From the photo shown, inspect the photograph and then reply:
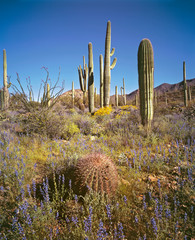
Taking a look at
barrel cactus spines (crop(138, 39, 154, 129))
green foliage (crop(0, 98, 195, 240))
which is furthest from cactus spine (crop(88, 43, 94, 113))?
green foliage (crop(0, 98, 195, 240))

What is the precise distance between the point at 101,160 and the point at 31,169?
4.92 ft

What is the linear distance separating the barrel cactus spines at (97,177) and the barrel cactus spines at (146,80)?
372 centimetres

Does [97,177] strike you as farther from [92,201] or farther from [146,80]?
[146,80]

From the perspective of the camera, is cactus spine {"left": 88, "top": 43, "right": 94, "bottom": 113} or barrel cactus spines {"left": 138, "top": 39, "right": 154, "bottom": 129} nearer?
barrel cactus spines {"left": 138, "top": 39, "right": 154, "bottom": 129}

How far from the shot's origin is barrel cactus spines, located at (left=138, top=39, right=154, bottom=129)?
5.70 meters

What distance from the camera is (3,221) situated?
69.1 inches

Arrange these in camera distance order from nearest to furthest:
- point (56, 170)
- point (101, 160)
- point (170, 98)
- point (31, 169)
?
point (101, 160) → point (56, 170) → point (31, 169) → point (170, 98)

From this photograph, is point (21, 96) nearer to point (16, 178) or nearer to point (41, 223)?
point (16, 178)

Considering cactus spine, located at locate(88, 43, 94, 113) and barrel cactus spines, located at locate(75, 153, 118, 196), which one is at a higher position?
cactus spine, located at locate(88, 43, 94, 113)

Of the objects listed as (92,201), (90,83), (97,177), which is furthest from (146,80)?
(90,83)

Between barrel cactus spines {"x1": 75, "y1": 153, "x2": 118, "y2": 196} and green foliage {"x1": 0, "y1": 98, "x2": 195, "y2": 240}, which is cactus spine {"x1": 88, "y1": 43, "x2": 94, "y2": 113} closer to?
green foliage {"x1": 0, "y1": 98, "x2": 195, "y2": 240}

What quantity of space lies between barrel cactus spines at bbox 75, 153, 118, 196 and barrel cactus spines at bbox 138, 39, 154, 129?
372 cm

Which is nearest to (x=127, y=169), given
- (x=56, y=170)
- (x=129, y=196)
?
(x=129, y=196)

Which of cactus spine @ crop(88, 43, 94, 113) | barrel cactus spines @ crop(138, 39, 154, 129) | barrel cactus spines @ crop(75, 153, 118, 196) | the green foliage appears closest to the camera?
the green foliage
